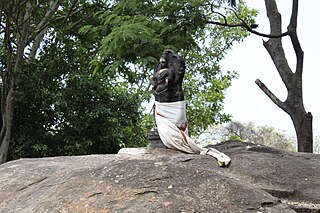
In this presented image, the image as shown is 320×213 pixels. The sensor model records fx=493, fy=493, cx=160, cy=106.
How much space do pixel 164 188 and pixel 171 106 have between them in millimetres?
3222

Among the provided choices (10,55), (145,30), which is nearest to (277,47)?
(145,30)

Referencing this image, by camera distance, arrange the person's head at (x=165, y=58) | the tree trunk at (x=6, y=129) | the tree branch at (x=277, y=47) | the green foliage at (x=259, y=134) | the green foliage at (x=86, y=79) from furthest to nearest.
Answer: the green foliage at (x=259, y=134) < the tree trunk at (x=6, y=129) < the tree branch at (x=277, y=47) < the green foliage at (x=86, y=79) < the person's head at (x=165, y=58)

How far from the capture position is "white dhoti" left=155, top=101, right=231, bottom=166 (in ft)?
22.9

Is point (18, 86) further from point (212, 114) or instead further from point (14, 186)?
point (212, 114)

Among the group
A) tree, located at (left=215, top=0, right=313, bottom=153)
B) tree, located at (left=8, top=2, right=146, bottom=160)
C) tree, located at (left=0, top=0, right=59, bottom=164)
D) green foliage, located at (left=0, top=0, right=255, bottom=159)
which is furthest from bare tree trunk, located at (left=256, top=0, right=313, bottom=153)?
tree, located at (left=0, top=0, right=59, bottom=164)

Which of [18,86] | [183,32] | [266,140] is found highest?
[183,32]

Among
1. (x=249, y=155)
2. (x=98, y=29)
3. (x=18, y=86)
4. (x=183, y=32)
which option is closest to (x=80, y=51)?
(x=18, y=86)

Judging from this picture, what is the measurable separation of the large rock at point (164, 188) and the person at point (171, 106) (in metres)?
0.82

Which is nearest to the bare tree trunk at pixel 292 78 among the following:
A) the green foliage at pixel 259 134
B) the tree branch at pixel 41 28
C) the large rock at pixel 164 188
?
the large rock at pixel 164 188

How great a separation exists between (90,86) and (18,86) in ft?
5.55

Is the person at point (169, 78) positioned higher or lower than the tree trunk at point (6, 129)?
higher

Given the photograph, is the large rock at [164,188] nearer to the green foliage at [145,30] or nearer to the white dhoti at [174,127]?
the white dhoti at [174,127]

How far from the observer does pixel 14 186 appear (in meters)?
5.65

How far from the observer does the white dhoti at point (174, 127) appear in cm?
699
